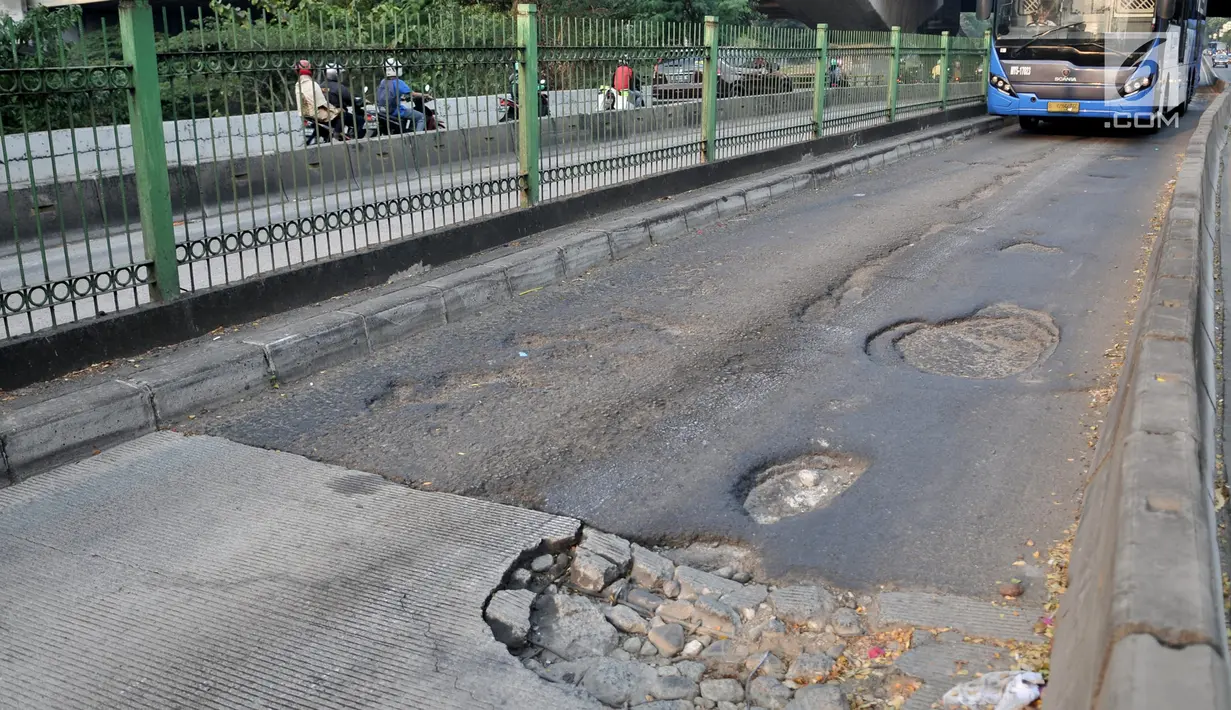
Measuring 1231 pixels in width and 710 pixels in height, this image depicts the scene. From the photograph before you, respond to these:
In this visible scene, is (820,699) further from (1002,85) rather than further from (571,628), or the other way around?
(1002,85)

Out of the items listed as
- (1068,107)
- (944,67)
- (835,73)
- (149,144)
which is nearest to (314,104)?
(149,144)

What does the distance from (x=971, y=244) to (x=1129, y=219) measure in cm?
220

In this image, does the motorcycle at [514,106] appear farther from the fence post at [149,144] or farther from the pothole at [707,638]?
the pothole at [707,638]

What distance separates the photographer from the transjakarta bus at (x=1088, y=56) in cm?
1560

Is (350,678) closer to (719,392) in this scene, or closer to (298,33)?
(719,392)

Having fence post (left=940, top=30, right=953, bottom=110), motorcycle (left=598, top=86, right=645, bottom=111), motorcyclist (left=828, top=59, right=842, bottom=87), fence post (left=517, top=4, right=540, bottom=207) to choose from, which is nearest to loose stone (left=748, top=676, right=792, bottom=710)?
fence post (left=517, top=4, right=540, bottom=207)

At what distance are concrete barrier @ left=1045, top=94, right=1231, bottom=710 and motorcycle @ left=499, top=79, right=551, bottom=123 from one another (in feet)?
15.9

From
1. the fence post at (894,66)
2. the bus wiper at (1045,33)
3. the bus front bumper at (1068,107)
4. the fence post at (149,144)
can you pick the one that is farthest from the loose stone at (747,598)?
the bus front bumper at (1068,107)

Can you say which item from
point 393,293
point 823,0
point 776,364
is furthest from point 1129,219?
point 823,0

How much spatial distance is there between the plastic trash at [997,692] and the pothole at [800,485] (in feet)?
3.68

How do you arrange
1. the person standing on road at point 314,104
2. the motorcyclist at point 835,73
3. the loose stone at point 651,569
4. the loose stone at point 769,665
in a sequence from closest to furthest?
the loose stone at point 769,665, the loose stone at point 651,569, the person standing on road at point 314,104, the motorcyclist at point 835,73

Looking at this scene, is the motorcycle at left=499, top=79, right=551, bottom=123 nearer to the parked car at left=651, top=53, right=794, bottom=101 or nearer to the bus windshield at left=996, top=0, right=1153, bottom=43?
the parked car at left=651, top=53, right=794, bottom=101

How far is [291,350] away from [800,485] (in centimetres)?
283

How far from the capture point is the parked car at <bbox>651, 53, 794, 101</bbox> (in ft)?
32.6
